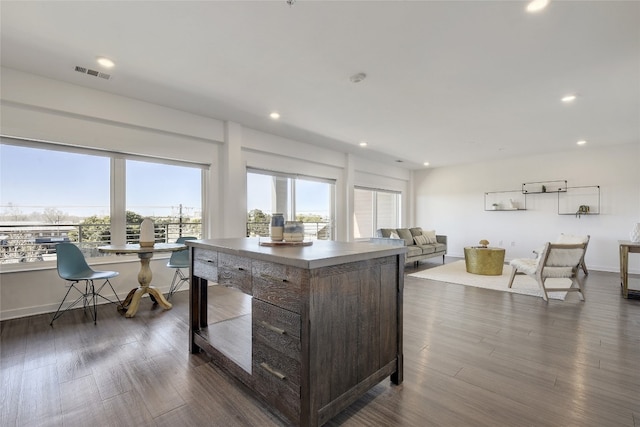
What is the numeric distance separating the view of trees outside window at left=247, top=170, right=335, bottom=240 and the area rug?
7.66ft

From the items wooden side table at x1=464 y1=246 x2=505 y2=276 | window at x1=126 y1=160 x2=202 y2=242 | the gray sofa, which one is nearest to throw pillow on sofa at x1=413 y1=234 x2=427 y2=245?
the gray sofa

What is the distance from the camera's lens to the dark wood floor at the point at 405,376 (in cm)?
164

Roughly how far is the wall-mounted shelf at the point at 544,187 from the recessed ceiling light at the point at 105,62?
27.9ft

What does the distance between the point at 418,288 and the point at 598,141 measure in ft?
16.3

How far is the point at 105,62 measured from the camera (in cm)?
291

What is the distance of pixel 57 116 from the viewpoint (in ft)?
11.1

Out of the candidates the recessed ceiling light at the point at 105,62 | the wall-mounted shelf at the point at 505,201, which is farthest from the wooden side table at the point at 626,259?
the recessed ceiling light at the point at 105,62

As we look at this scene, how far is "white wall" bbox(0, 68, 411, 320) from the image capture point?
3.21 metres

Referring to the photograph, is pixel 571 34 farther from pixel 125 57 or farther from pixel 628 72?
pixel 125 57

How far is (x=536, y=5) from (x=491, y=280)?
4308 mm

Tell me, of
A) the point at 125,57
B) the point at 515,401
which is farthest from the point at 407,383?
the point at 125,57

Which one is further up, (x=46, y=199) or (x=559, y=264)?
(x=46, y=199)

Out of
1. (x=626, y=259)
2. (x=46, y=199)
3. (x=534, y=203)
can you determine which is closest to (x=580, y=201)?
(x=534, y=203)

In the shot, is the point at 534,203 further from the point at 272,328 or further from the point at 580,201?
the point at 272,328
